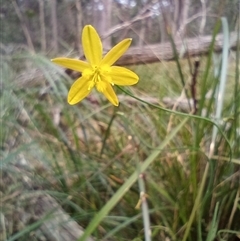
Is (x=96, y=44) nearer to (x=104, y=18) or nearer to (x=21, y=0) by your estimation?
(x=104, y=18)

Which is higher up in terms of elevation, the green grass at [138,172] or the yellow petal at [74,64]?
the yellow petal at [74,64]

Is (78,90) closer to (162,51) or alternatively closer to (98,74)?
(98,74)

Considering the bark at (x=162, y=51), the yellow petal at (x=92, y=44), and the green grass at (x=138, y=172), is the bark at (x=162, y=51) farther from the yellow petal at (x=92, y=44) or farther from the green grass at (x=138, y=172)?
the yellow petal at (x=92, y=44)

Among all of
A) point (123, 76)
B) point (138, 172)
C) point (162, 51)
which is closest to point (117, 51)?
point (123, 76)

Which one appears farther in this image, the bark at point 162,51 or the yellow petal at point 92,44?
the bark at point 162,51

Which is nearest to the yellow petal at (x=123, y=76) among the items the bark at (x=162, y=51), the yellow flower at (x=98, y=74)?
the yellow flower at (x=98, y=74)

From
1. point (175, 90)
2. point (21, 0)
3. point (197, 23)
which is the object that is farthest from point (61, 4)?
point (175, 90)

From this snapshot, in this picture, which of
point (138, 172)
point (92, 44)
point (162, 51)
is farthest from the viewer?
point (162, 51)
